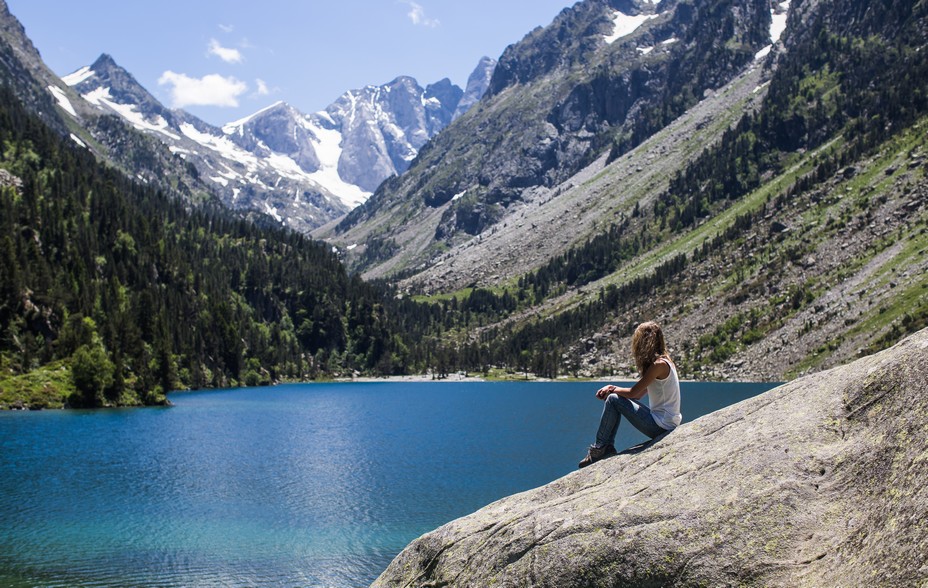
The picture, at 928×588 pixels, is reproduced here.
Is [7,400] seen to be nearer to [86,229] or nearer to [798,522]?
[86,229]

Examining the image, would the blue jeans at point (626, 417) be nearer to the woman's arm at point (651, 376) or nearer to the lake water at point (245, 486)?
the woman's arm at point (651, 376)

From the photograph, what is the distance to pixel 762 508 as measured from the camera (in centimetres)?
1109

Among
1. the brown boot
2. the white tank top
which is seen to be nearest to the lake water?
the brown boot

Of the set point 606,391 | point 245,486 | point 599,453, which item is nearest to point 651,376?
point 606,391

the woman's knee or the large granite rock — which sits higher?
the woman's knee

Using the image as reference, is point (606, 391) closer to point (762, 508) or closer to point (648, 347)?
point (648, 347)

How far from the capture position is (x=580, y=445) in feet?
272

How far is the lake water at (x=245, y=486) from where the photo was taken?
3916cm

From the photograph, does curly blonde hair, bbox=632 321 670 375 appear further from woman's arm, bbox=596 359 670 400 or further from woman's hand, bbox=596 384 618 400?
woman's hand, bbox=596 384 618 400

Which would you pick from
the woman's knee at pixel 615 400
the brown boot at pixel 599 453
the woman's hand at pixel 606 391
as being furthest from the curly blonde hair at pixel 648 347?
the brown boot at pixel 599 453

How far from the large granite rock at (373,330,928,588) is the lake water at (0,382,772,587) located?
2764 centimetres

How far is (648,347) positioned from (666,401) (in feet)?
4.37

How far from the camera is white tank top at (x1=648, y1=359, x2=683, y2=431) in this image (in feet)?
51.1

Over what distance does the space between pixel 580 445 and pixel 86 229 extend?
16210 cm
